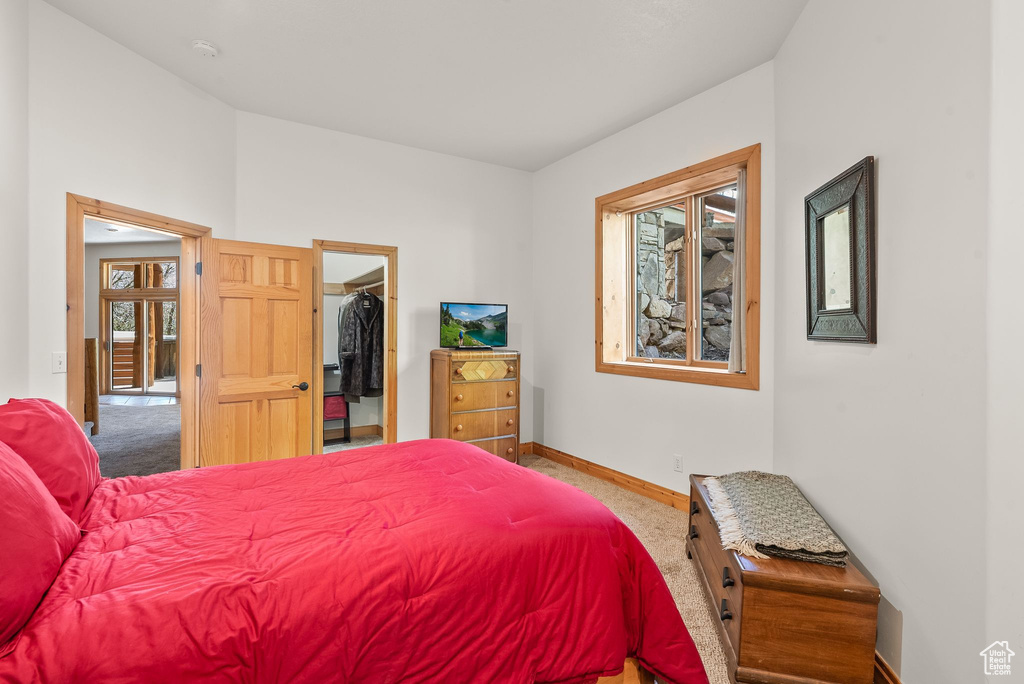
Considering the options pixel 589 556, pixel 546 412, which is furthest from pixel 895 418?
pixel 546 412

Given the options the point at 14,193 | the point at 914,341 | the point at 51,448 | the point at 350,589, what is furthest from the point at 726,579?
the point at 14,193

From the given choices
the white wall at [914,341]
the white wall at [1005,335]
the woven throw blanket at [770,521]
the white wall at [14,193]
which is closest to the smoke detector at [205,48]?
the white wall at [14,193]

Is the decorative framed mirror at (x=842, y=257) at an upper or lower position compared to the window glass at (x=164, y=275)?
lower

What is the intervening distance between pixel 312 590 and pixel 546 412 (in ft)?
12.2

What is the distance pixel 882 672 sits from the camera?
5.75 feet

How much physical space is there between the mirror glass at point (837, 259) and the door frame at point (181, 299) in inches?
141

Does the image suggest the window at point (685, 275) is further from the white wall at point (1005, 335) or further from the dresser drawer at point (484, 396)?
the white wall at point (1005, 335)

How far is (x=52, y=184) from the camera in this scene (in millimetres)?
2482

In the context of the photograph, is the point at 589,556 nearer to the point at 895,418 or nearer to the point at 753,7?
the point at 895,418

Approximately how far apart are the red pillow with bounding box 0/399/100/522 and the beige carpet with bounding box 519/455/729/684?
230 cm

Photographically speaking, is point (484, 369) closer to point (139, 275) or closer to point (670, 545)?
point (670, 545)

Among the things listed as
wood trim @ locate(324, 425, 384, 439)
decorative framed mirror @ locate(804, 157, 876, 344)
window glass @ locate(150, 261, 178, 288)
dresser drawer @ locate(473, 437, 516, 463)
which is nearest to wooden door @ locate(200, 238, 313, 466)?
dresser drawer @ locate(473, 437, 516, 463)

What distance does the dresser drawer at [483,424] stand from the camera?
4152mm

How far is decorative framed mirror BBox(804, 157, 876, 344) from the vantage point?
1856mm
